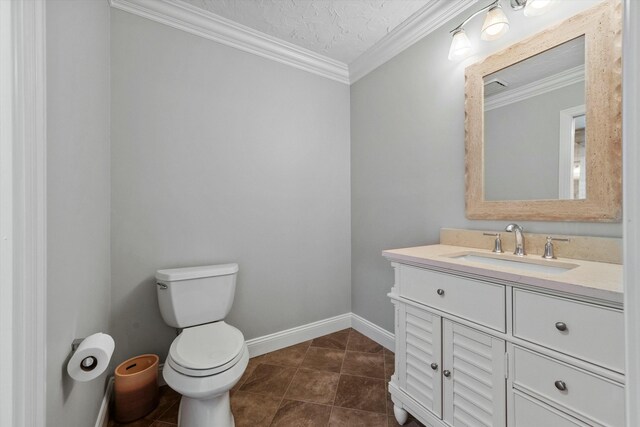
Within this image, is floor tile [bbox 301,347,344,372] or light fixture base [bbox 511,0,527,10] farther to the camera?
floor tile [bbox 301,347,344,372]

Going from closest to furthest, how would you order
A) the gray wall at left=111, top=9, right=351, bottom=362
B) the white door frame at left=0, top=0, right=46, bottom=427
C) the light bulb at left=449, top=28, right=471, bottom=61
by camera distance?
the white door frame at left=0, top=0, right=46, bottom=427 < the light bulb at left=449, top=28, right=471, bottom=61 < the gray wall at left=111, top=9, right=351, bottom=362

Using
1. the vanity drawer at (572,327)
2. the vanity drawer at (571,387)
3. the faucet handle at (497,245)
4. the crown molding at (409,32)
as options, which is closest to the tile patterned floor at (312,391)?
the vanity drawer at (571,387)

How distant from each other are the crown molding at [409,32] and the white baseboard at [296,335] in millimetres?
2264

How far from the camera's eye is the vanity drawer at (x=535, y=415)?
83 cm

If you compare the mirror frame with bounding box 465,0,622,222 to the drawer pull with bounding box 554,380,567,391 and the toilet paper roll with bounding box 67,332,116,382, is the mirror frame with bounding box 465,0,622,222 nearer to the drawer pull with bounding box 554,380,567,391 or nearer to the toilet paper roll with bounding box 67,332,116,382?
the drawer pull with bounding box 554,380,567,391

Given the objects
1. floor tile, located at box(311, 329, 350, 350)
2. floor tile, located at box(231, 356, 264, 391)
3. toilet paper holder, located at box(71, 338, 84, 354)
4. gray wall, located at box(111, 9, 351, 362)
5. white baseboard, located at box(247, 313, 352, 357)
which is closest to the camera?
toilet paper holder, located at box(71, 338, 84, 354)

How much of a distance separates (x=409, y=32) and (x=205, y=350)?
2.40 m

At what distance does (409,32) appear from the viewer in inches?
74.4

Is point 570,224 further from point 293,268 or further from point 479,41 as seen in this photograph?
point 293,268

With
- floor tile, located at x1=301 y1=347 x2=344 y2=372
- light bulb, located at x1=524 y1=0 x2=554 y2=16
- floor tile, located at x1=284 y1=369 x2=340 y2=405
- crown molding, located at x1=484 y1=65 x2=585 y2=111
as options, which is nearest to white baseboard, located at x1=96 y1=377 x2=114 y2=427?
floor tile, located at x1=284 y1=369 x2=340 y2=405

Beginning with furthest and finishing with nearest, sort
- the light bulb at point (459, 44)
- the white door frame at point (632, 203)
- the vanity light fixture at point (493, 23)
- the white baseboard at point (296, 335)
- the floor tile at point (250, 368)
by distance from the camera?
the white baseboard at point (296, 335), the floor tile at point (250, 368), the light bulb at point (459, 44), the vanity light fixture at point (493, 23), the white door frame at point (632, 203)

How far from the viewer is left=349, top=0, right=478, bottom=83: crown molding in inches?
64.5

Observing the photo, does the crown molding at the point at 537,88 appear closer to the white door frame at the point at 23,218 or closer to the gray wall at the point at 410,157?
the gray wall at the point at 410,157

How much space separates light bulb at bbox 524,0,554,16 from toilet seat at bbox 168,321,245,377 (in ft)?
7.19
